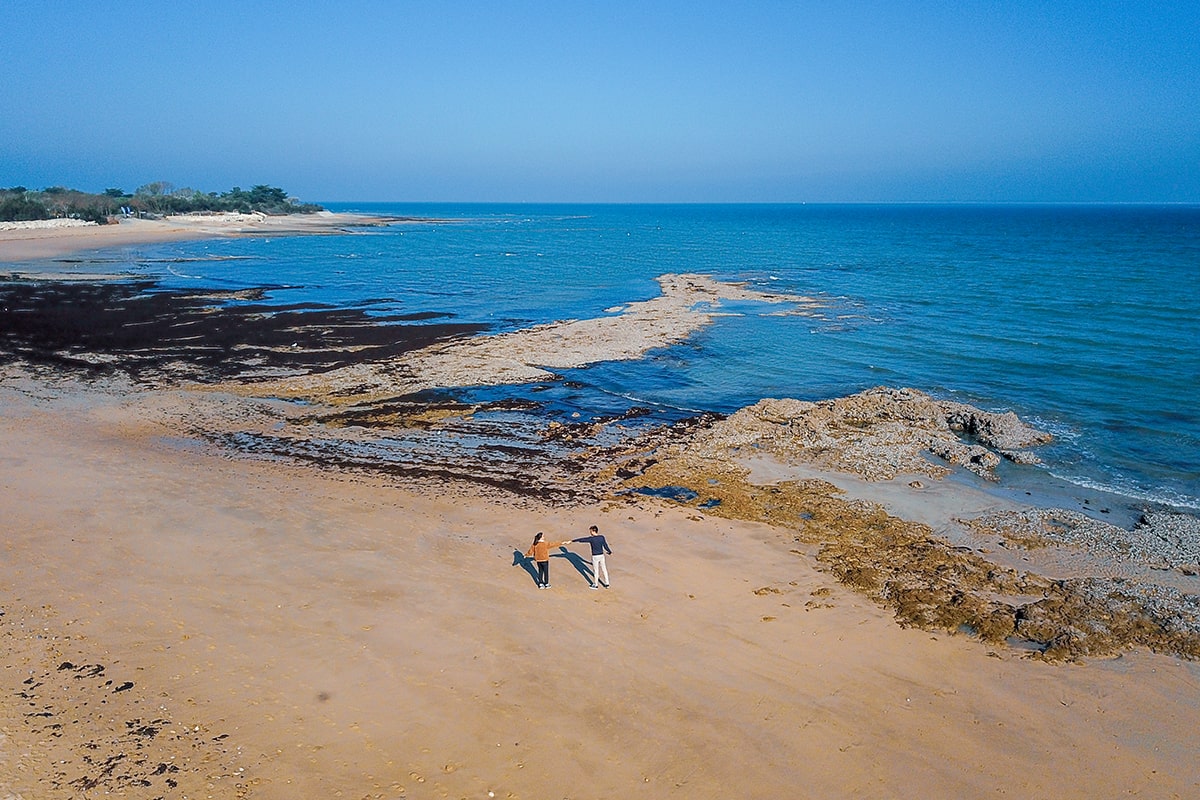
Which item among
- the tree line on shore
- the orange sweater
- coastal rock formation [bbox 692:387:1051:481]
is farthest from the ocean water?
the tree line on shore

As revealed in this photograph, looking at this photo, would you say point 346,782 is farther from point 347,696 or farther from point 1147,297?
point 1147,297

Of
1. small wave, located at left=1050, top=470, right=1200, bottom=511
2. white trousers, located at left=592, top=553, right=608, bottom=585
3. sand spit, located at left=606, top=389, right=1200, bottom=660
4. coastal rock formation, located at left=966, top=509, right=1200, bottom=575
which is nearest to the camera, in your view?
sand spit, located at left=606, top=389, right=1200, bottom=660

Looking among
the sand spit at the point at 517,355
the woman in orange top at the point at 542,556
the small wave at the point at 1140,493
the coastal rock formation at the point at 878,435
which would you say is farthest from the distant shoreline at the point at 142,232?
the small wave at the point at 1140,493

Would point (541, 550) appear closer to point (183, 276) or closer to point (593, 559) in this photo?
point (593, 559)

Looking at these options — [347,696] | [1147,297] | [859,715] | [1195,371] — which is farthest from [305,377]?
[1147,297]

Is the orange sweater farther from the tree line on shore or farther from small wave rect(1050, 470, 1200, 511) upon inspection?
the tree line on shore

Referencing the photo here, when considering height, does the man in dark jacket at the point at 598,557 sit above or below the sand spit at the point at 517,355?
below

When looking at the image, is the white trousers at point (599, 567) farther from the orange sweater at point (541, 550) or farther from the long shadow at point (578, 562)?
the orange sweater at point (541, 550)
